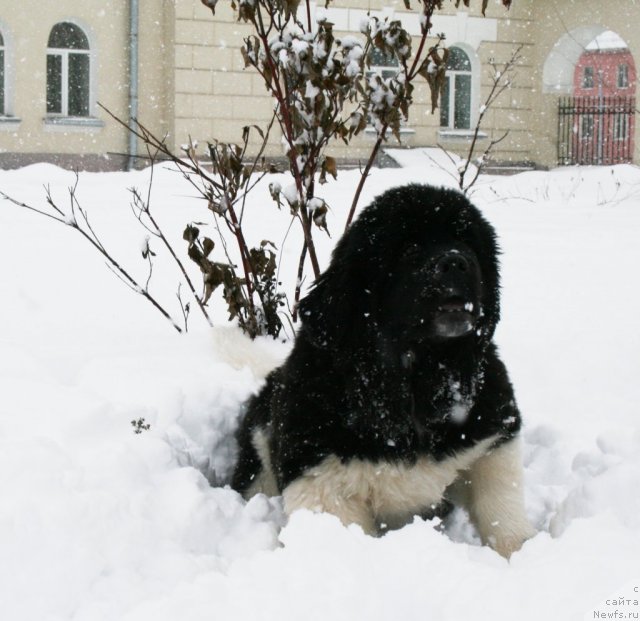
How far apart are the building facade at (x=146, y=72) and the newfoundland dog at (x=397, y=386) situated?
42.1ft

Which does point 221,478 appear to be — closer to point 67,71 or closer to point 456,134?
point 67,71

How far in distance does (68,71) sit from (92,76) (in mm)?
521

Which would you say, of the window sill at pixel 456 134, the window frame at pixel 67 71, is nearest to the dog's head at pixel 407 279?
the window frame at pixel 67 71

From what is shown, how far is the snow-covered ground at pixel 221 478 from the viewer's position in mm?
2043

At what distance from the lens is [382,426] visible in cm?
284

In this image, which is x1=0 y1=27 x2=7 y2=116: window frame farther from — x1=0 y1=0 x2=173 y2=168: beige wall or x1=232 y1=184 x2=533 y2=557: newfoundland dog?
x1=232 y1=184 x2=533 y2=557: newfoundland dog

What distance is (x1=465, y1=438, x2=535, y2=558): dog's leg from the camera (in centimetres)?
296

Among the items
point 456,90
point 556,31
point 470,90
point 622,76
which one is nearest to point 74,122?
point 456,90

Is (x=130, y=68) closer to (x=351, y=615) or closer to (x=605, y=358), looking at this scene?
(x=605, y=358)

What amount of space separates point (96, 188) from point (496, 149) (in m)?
9.47

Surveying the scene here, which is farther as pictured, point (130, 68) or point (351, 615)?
point (130, 68)

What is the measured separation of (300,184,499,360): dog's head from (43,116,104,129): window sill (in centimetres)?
1440

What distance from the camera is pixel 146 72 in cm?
1691

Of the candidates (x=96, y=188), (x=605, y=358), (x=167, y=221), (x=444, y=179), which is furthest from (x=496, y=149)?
(x=605, y=358)
